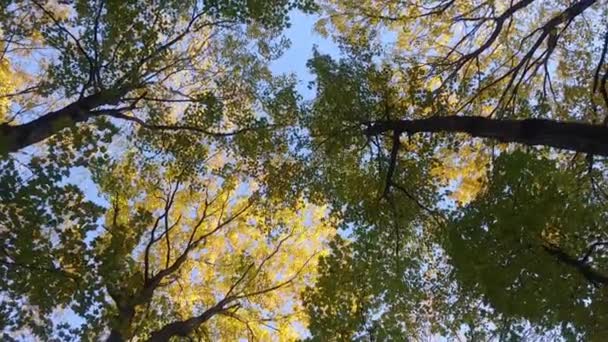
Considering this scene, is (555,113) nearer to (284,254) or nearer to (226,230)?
(284,254)

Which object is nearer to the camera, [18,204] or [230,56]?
[18,204]

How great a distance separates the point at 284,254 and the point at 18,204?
25.4 ft

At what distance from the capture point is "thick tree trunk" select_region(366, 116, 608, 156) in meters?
5.99

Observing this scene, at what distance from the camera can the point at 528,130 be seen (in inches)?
255

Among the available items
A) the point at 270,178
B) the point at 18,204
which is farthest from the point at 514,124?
the point at 18,204

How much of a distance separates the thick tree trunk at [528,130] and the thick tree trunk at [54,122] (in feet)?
12.8

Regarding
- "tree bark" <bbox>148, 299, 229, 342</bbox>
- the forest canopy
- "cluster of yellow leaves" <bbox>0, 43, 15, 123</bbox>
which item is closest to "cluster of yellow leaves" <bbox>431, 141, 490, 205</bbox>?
the forest canopy

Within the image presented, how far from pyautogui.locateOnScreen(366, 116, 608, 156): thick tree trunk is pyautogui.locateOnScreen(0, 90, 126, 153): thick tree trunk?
3.91 meters

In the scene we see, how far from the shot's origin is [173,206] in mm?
11930

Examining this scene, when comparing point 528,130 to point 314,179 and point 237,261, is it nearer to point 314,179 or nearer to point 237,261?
point 314,179

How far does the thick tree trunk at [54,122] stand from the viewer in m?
6.90

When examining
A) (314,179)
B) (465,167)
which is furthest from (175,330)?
(465,167)

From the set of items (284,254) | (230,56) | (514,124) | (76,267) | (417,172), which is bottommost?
(76,267)

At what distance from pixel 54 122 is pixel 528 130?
563cm
